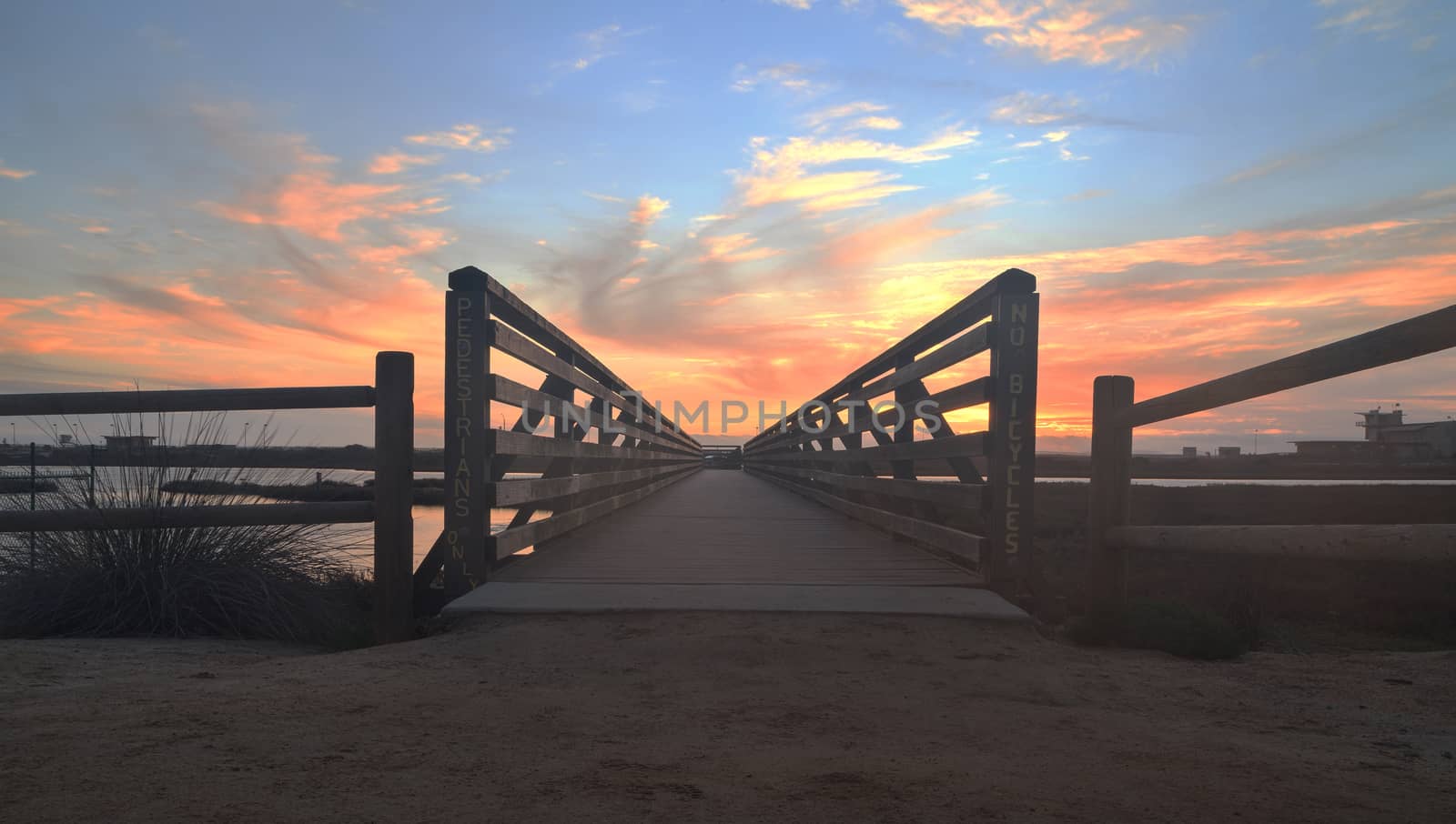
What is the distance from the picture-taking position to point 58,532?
4.30m

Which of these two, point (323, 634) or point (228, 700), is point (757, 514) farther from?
point (228, 700)

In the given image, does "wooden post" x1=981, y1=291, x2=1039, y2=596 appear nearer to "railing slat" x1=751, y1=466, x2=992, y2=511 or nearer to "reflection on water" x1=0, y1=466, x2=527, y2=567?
"railing slat" x1=751, y1=466, x2=992, y2=511

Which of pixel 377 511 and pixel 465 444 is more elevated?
pixel 465 444

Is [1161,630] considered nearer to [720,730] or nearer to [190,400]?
[720,730]

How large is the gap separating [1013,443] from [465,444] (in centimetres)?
252

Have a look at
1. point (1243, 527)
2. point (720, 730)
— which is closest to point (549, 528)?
Result: point (720, 730)

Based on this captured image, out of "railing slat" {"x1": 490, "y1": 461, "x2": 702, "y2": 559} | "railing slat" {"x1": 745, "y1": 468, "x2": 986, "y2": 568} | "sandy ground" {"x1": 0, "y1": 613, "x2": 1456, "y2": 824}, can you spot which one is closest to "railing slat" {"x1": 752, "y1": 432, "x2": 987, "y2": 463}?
"railing slat" {"x1": 745, "y1": 468, "x2": 986, "y2": 568}

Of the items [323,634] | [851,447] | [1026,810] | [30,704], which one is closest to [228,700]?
[30,704]

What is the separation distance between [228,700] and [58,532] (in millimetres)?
2467

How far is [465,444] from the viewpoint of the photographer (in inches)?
168

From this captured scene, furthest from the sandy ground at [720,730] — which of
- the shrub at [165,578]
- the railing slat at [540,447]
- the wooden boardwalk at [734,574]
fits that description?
the railing slat at [540,447]

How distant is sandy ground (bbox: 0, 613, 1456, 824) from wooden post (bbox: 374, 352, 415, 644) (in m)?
0.58

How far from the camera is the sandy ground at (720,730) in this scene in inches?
73.1

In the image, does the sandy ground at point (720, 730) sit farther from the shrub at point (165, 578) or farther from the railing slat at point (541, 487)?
the railing slat at point (541, 487)
